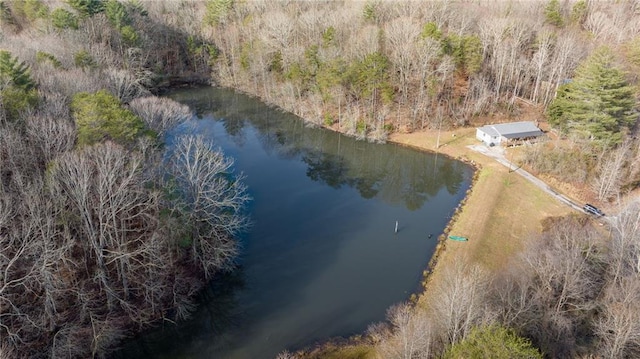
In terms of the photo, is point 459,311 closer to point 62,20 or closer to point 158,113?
point 158,113

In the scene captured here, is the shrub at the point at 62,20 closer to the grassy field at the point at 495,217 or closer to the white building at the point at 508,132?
the grassy field at the point at 495,217

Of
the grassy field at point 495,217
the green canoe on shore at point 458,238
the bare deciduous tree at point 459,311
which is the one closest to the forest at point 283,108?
→ the bare deciduous tree at point 459,311

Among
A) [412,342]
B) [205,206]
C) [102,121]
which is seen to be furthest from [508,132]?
[102,121]

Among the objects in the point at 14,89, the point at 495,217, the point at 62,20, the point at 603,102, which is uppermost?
the point at 62,20

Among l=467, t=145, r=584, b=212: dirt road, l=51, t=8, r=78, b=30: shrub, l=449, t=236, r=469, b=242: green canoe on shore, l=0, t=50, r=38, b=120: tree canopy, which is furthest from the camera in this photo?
l=51, t=8, r=78, b=30: shrub

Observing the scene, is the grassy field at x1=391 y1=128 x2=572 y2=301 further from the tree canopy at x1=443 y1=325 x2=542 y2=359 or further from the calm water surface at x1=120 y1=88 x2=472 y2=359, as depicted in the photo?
the tree canopy at x1=443 y1=325 x2=542 y2=359

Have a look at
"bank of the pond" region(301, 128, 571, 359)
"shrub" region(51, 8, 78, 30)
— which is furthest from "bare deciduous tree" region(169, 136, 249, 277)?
"shrub" region(51, 8, 78, 30)
